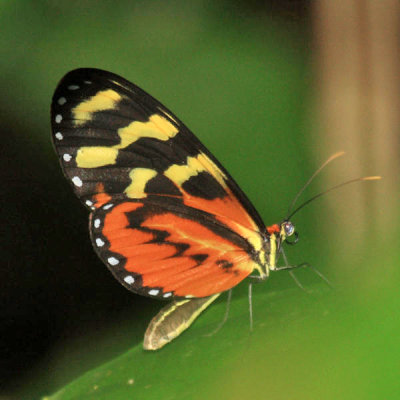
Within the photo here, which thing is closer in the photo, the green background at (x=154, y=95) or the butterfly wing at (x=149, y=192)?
the butterfly wing at (x=149, y=192)

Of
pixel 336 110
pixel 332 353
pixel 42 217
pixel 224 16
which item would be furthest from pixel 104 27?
pixel 332 353

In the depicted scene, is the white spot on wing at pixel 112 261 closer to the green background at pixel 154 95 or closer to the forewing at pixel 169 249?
the forewing at pixel 169 249

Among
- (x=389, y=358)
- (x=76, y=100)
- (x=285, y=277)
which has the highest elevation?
(x=76, y=100)

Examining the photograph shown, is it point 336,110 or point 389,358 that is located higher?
point 336,110

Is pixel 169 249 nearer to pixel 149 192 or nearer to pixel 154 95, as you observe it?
pixel 149 192

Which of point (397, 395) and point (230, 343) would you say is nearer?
point (397, 395)

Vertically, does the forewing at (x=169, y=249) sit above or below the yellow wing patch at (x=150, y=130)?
below

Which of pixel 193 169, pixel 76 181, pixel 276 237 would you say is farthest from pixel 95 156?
pixel 276 237

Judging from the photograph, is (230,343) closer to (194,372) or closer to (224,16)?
(194,372)

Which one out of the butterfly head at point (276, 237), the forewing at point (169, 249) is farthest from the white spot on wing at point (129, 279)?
the butterfly head at point (276, 237)
